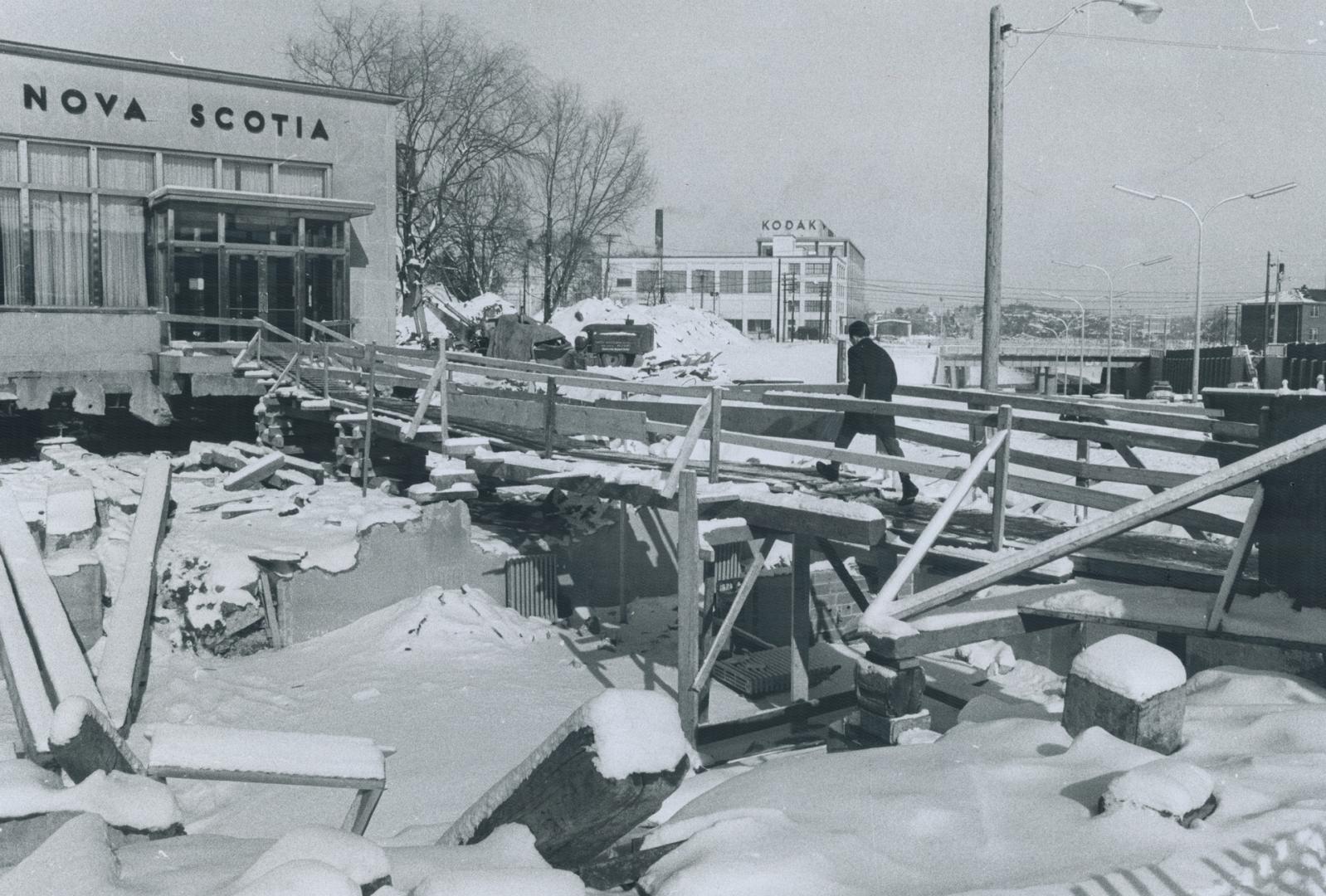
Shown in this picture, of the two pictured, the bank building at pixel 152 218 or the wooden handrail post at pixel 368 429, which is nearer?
the wooden handrail post at pixel 368 429

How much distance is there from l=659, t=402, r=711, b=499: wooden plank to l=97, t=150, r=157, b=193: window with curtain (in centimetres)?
1890

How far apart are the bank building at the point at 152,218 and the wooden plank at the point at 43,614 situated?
29.9 feet

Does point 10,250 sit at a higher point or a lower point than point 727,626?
higher

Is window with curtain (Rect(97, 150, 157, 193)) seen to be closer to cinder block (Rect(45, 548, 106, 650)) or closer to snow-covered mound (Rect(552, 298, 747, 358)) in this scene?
cinder block (Rect(45, 548, 106, 650))

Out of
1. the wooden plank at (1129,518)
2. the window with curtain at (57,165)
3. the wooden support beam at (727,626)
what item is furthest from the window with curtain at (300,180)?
the wooden plank at (1129,518)

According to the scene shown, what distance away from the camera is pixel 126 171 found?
23.3 metres

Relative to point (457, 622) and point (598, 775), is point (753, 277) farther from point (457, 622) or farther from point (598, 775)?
point (598, 775)

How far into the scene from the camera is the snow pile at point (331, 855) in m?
2.93

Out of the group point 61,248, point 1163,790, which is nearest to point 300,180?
point 61,248

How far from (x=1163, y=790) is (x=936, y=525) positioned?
2.86 meters

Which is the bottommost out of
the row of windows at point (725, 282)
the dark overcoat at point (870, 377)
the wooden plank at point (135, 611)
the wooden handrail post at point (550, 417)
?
the wooden plank at point (135, 611)

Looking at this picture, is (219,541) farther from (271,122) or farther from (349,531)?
(271,122)

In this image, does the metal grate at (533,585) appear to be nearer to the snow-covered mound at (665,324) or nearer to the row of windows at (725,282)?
the snow-covered mound at (665,324)

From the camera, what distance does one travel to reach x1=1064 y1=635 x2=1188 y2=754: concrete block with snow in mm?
4559
